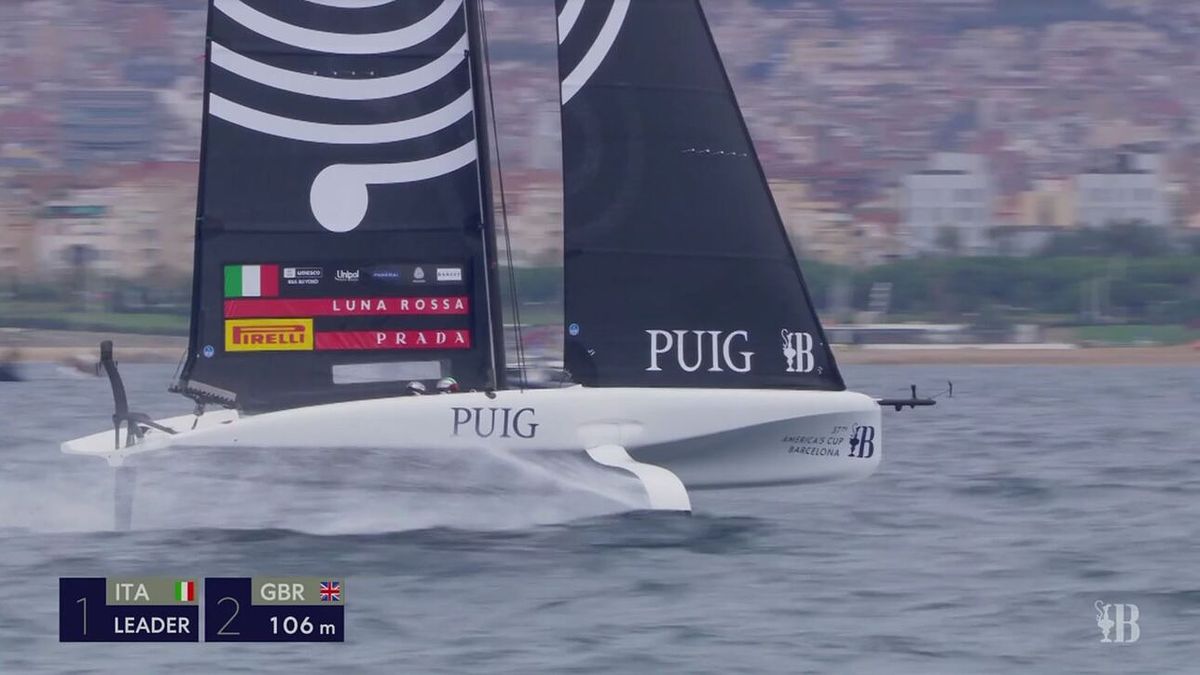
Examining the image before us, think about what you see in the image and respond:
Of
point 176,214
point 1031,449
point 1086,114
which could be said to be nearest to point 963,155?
point 1086,114

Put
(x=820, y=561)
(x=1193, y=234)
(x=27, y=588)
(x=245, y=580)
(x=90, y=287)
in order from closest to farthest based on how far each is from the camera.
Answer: (x=245, y=580) → (x=27, y=588) → (x=820, y=561) → (x=90, y=287) → (x=1193, y=234)

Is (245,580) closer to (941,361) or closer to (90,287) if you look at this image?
(941,361)

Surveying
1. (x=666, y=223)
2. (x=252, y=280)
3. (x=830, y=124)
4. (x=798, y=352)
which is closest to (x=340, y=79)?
(x=252, y=280)

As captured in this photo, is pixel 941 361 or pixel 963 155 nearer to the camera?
pixel 941 361

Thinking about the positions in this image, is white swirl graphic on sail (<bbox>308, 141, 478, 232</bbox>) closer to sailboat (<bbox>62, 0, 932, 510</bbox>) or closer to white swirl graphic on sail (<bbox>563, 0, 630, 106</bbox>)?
sailboat (<bbox>62, 0, 932, 510</bbox>)

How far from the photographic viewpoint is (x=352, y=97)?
10.9 metres

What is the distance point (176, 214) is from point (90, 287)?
9002mm

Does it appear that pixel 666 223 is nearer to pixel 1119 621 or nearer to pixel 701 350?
pixel 701 350

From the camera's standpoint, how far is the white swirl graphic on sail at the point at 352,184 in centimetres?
1081

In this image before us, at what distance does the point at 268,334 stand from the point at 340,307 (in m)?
0.37

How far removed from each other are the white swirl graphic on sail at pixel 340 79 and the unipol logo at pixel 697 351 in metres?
1.66

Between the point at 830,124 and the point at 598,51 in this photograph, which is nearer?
the point at 598,51

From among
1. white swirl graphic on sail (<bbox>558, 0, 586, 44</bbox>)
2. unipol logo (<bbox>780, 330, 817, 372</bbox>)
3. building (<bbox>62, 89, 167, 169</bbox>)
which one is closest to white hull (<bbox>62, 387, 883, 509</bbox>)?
unipol logo (<bbox>780, 330, 817, 372</bbox>)

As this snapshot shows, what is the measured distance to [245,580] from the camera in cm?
826
